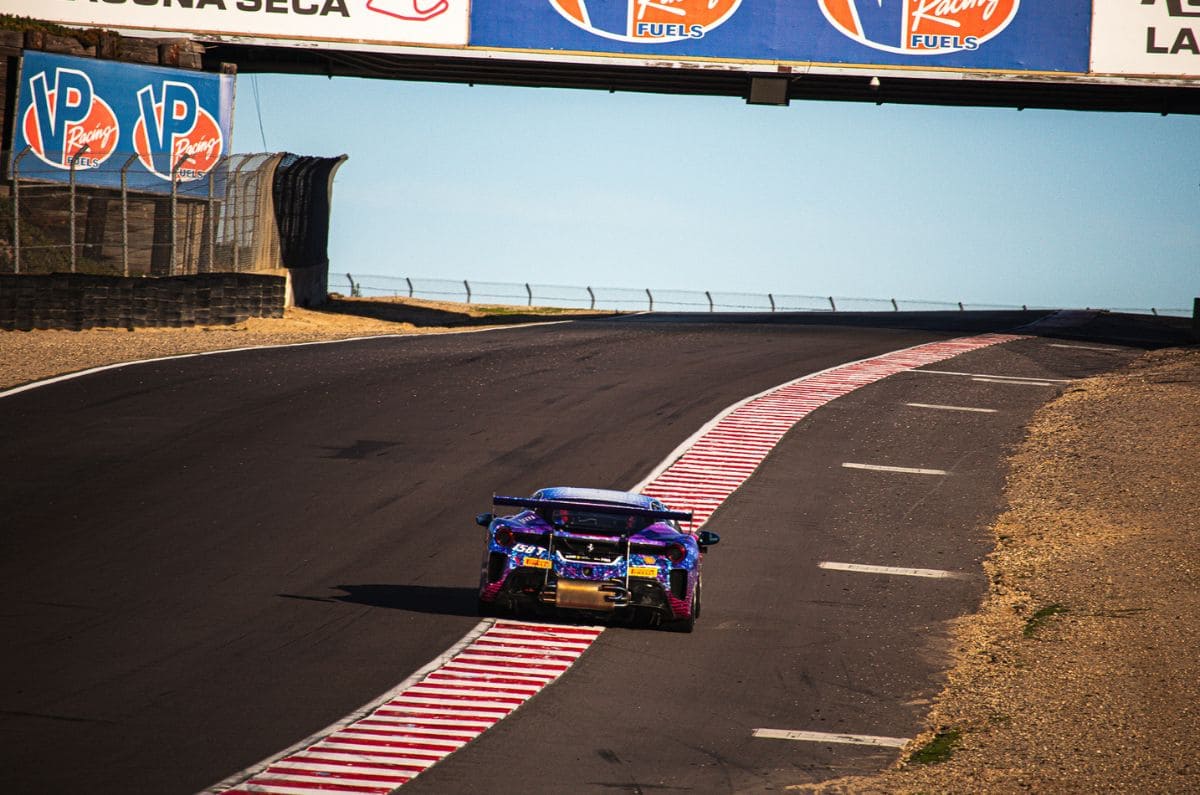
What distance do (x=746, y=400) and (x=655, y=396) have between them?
177cm

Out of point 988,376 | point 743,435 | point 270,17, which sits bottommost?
point 743,435

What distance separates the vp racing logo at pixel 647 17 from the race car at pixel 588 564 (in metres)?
30.1

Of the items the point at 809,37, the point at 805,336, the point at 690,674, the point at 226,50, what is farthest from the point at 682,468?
the point at 226,50

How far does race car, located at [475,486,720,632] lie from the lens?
1329 cm

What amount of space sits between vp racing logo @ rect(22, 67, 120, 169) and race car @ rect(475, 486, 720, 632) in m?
30.3

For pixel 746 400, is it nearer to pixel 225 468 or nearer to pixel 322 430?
pixel 322 430

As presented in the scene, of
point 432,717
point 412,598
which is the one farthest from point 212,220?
point 432,717

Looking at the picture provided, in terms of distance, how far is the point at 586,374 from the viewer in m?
29.8

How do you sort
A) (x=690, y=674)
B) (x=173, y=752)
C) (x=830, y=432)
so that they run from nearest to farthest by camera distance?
(x=173, y=752) < (x=690, y=674) < (x=830, y=432)

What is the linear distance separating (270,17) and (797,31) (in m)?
15.5

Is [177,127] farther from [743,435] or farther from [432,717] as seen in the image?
[432,717]

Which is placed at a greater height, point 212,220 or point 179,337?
point 212,220

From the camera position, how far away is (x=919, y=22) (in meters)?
41.6

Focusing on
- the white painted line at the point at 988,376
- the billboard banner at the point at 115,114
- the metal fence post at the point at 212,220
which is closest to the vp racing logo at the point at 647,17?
the billboard banner at the point at 115,114
